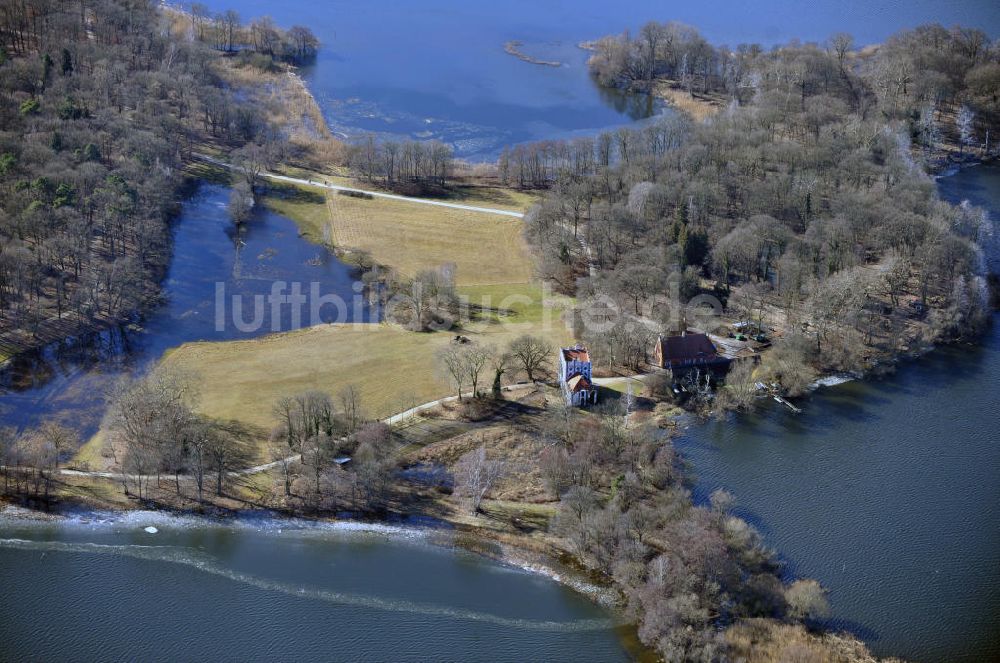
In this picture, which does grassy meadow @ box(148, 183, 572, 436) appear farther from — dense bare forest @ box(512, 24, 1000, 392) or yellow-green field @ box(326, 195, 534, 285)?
dense bare forest @ box(512, 24, 1000, 392)

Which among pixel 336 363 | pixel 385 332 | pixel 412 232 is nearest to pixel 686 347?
pixel 385 332

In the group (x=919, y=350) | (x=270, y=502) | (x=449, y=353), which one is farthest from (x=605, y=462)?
(x=919, y=350)

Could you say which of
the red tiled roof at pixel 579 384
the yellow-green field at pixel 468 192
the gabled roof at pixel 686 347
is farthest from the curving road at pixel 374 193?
the red tiled roof at pixel 579 384

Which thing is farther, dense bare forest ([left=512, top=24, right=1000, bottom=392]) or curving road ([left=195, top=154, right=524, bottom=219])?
curving road ([left=195, top=154, right=524, bottom=219])

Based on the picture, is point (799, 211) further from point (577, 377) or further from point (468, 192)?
point (577, 377)

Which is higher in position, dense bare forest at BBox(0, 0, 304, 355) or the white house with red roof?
dense bare forest at BBox(0, 0, 304, 355)

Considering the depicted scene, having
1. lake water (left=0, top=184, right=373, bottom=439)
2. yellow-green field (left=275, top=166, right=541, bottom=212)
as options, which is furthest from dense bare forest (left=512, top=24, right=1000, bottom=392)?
lake water (left=0, top=184, right=373, bottom=439)
